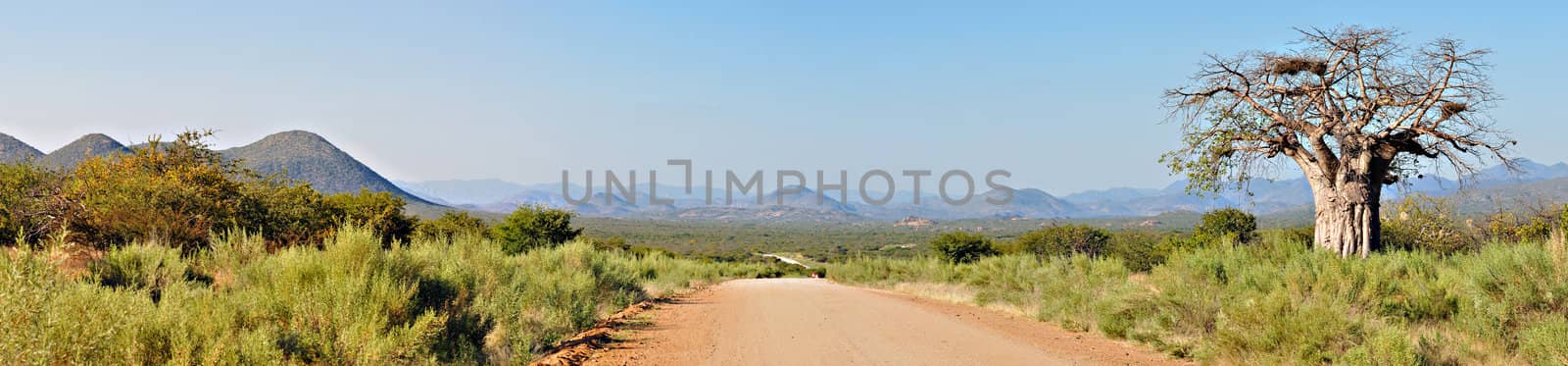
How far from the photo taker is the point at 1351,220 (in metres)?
15.6

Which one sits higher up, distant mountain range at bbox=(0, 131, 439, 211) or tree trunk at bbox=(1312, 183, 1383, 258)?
distant mountain range at bbox=(0, 131, 439, 211)

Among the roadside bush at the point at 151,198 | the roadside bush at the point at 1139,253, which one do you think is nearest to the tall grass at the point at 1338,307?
the roadside bush at the point at 151,198

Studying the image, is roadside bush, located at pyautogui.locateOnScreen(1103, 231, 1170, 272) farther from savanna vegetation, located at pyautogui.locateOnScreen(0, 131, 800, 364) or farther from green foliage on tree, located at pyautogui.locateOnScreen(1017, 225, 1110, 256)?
savanna vegetation, located at pyautogui.locateOnScreen(0, 131, 800, 364)

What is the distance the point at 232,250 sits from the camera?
34.2 ft

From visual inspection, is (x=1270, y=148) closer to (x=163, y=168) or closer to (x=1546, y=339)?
(x=1546, y=339)

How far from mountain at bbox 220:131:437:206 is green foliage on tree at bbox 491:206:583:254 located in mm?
105972

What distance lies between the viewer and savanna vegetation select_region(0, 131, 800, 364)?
199 inches

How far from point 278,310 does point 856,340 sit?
23.8 feet

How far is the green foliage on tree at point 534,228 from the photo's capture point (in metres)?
40.6

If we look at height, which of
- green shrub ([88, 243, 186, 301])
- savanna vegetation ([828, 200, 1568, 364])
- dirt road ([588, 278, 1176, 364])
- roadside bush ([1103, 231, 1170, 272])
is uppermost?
green shrub ([88, 243, 186, 301])

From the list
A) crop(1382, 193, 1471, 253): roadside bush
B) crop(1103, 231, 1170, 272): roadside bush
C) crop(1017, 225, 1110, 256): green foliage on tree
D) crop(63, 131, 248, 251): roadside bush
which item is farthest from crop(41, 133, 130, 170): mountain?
crop(1382, 193, 1471, 253): roadside bush

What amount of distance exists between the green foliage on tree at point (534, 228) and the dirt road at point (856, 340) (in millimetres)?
25168

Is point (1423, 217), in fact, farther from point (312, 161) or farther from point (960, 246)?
point (312, 161)

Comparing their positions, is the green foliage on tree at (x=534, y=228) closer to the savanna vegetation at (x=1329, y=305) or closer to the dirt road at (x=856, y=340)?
the dirt road at (x=856, y=340)
